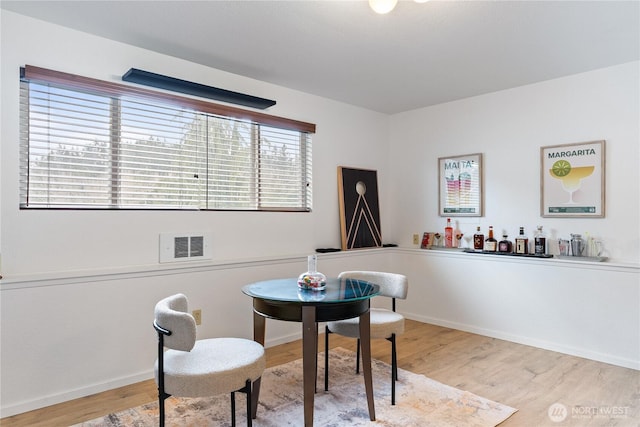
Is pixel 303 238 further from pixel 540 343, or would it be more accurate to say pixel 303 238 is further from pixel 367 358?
pixel 540 343

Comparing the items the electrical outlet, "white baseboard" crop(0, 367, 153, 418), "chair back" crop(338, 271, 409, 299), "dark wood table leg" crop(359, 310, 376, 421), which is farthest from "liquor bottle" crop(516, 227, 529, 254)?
"white baseboard" crop(0, 367, 153, 418)

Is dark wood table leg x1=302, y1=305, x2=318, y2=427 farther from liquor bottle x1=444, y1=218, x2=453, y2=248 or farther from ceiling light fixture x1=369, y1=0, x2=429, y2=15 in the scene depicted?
liquor bottle x1=444, y1=218, x2=453, y2=248

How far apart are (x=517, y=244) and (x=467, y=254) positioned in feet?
1.65

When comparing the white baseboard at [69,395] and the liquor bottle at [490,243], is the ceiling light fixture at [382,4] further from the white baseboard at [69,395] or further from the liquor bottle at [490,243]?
the white baseboard at [69,395]

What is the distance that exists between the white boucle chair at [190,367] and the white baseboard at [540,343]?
277 cm

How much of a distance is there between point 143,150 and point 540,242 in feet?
11.3

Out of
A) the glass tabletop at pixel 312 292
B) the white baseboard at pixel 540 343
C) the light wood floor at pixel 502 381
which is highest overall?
the glass tabletop at pixel 312 292

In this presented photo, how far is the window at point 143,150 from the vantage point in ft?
8.27

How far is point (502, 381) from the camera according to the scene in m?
2.84

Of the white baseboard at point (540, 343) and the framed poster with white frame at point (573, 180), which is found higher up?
the framed poster with white frame at point (573, 180)

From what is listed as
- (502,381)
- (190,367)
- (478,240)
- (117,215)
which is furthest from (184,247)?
(478,240)

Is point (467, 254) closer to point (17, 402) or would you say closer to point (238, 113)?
point (238, 113)

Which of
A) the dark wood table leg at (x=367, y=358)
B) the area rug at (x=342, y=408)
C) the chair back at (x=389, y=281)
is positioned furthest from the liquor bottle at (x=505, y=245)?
the dark wood table leg at (x=367, y=358)

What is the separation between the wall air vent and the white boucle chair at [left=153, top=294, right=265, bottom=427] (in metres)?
1.09
